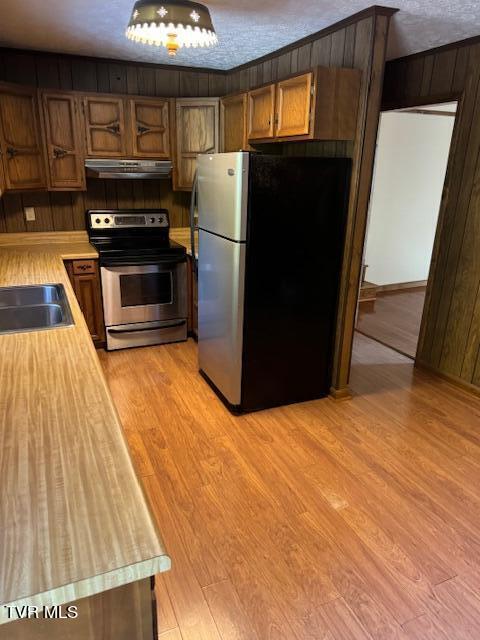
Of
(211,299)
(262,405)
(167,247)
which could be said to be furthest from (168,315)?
(262,405)

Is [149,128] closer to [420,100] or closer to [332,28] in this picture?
[332,28]

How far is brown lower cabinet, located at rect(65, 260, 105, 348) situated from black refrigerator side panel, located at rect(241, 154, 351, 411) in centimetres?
153

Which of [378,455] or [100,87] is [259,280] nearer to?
[378,455]

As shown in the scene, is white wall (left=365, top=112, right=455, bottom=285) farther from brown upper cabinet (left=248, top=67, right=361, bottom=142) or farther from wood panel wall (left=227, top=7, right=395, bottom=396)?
brown upper cabinet (left=248, top=67, right=361, bottom=142)

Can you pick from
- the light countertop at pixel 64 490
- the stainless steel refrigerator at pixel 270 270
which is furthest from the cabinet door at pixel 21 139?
the light countertop at pixel 64 490

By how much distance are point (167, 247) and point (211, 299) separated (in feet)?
3.48

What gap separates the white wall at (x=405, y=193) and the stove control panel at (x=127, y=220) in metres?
2.71

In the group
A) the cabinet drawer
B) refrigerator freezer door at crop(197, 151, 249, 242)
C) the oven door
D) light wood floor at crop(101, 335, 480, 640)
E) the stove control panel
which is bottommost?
light wood floor at crop(101, 335, 480, 640)

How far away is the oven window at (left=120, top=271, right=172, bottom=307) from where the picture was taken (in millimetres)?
3730

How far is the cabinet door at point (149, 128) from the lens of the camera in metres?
3.73

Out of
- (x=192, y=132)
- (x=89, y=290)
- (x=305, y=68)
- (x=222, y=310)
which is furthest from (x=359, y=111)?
(x=89, y=290)

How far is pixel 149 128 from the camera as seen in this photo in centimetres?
379

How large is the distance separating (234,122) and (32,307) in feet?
7.52

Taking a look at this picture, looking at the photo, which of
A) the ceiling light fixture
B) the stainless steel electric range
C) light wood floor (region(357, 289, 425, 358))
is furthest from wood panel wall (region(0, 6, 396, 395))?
light wood floor (region(357, 289, 425, 358))
